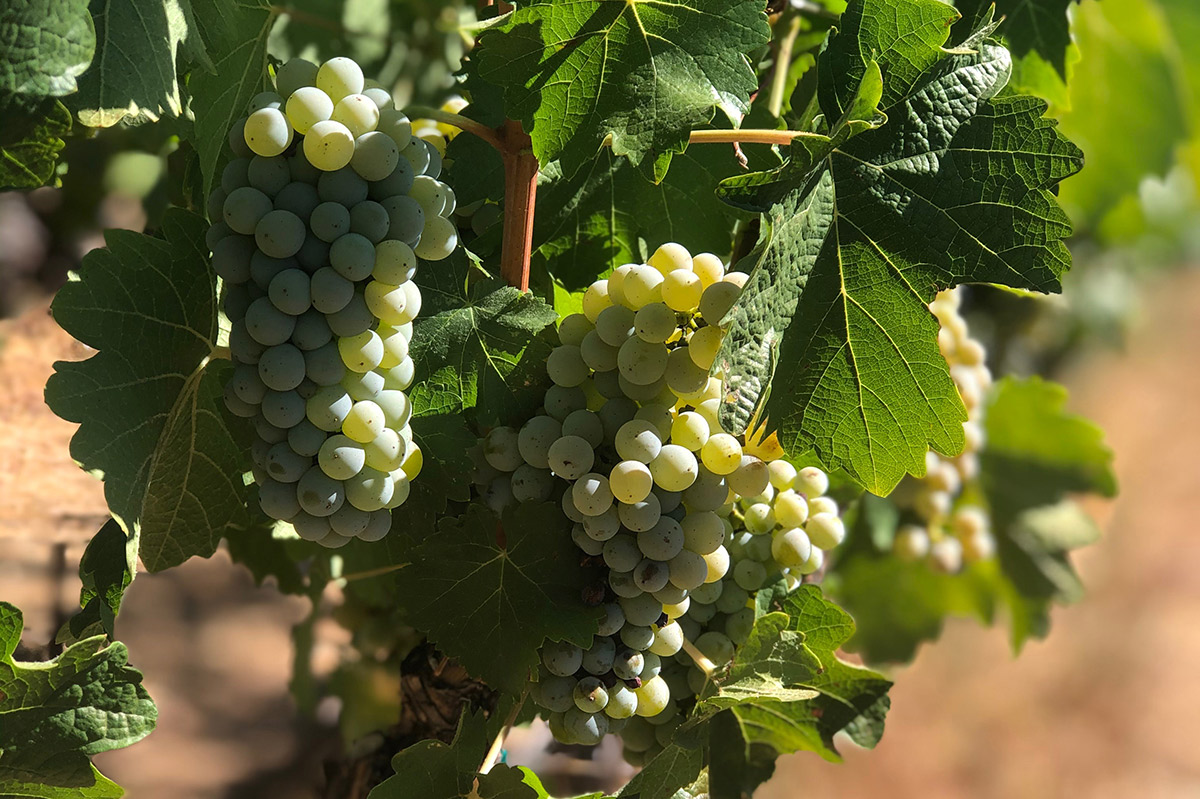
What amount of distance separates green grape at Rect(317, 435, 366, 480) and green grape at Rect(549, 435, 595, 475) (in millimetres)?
116

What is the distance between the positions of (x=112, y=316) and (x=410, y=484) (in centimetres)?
20

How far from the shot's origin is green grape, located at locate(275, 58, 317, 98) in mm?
533

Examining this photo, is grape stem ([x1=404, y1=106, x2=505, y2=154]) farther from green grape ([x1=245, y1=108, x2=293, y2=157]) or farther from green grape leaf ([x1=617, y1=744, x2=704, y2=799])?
green grape leaf ([x1=617, y1=744, x2=704, y2=799])

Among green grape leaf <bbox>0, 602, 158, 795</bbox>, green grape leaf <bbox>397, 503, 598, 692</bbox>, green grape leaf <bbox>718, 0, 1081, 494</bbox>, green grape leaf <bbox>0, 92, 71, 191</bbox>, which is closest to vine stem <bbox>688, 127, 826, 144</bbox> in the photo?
green grape leaf <bbox>718, 0, 1081, 494</bbox>

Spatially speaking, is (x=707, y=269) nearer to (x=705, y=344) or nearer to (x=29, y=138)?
(x=705, y=344)

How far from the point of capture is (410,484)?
61cm

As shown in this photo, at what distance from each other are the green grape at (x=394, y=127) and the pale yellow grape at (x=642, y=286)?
6.1 inches

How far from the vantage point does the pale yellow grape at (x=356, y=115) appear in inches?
20.3

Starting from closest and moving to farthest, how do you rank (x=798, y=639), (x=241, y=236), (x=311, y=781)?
(x=241, y=236), (x=798, y=639), (x=311, y=781)

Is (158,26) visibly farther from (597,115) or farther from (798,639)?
(798,639)

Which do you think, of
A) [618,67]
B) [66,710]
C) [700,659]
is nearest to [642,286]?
Result: [618,67]

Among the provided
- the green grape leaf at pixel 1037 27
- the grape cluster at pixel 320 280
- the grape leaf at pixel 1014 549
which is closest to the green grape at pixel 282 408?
the grape cluster at pixel 320 280

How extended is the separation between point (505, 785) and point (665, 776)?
0.37 ft

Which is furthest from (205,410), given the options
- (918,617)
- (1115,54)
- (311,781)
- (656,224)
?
(1115,54)
